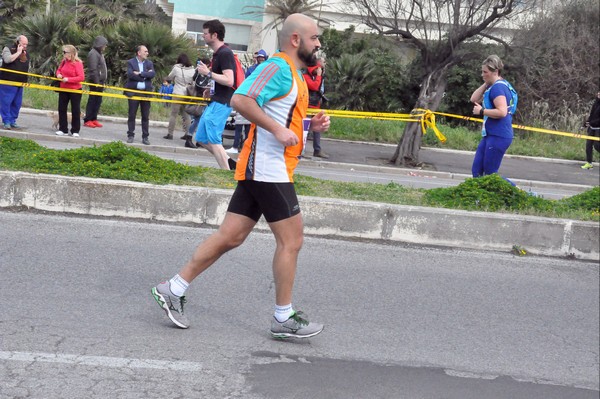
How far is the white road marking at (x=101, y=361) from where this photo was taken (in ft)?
15.4

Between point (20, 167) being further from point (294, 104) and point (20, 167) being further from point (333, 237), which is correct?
point (294, 104)

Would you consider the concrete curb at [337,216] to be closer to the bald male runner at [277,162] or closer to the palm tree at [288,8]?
the bald male runner at [277,162]

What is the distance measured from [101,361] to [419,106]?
14319mm

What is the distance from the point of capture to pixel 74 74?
53.1ft

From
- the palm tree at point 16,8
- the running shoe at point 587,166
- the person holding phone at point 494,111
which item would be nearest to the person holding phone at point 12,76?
the person holding phone at point 494,111

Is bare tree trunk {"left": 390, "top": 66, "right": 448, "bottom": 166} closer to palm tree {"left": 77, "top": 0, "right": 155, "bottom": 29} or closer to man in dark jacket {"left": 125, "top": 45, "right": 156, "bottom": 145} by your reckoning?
man in dark jacket {"left": 125, "top": 45, "right": 156, "bottom": 145}

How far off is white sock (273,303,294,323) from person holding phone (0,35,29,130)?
12084mm

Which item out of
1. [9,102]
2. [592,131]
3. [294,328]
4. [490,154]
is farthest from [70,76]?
[592,131]

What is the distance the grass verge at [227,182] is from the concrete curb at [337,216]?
0.28m

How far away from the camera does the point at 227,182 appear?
29.3ft

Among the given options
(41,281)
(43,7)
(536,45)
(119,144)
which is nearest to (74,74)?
(119,144)

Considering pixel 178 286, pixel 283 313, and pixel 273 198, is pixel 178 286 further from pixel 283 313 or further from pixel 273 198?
pixel 273 198

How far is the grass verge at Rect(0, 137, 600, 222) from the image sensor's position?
862 cm

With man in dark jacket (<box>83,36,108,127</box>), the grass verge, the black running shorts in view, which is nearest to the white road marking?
the black running shorts
